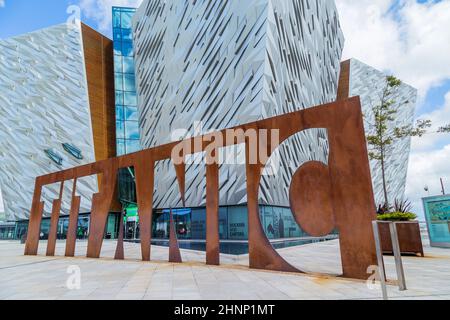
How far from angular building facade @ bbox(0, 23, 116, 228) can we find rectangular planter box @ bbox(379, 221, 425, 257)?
101 ft

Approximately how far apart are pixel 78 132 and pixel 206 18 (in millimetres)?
20233

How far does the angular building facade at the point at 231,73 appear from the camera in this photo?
2141 centimetres

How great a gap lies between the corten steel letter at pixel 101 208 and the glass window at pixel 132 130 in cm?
2567

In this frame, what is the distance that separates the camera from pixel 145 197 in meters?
10.0

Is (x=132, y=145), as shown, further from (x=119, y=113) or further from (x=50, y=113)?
(x=50, y=113)

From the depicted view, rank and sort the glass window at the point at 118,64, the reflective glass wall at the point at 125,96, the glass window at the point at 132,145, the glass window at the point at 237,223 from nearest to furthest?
1. the glass window at the point at 237,223
2. the reflective glass wall at the point at 125,96
3. the glass window at the point at 132,145
4. the glass window at the point at 118,64

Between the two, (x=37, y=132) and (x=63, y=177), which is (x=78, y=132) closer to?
(x=37, y=132)

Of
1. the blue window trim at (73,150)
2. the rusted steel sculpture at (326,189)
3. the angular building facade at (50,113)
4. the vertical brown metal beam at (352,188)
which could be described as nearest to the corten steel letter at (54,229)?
the rusted steel sculpture at (326,189)

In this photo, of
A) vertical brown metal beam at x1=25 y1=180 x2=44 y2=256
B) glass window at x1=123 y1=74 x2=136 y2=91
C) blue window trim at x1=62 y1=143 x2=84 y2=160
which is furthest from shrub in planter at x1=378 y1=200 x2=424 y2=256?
glass window at x1=123 y1=74 x2=136 y2=91

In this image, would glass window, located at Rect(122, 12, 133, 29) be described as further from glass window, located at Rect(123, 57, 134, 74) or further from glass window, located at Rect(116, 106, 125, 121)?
glass window, located at Rect(116, 106, 125, 121)

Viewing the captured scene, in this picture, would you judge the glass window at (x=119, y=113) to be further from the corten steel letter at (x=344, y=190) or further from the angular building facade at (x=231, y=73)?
the corten steel letter at (x=344, y=190)

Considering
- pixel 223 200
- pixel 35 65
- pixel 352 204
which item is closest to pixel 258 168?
pixel 352 204

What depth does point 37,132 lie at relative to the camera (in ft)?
114

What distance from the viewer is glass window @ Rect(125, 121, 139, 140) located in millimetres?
36219
